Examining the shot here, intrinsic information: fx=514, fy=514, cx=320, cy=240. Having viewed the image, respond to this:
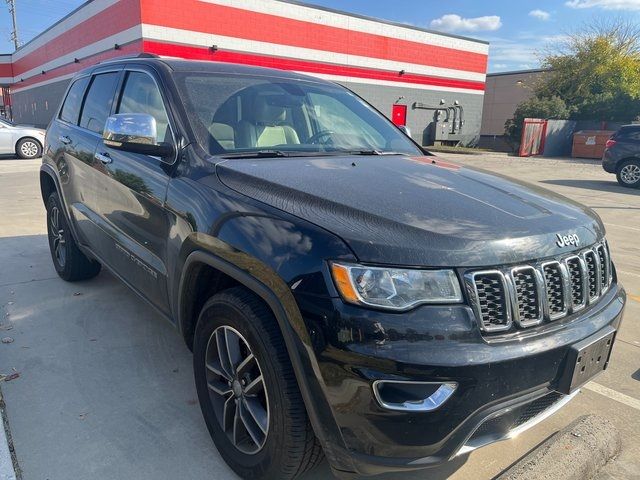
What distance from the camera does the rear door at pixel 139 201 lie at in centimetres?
279

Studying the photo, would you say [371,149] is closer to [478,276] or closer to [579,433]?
[478,276]

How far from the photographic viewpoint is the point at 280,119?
322 centimetres

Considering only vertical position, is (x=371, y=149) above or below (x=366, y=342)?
above

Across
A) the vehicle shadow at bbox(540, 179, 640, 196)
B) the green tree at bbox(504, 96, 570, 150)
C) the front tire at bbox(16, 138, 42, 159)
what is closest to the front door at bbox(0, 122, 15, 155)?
the front tire at bbox(16, 138, 42, 159)

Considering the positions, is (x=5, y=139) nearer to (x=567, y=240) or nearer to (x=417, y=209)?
(x=417, y=209)

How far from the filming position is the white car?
16.4 metres

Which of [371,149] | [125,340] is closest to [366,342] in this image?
[371,149]

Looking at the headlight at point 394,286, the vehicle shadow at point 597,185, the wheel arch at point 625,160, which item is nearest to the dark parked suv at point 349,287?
the headlight at point 394,286

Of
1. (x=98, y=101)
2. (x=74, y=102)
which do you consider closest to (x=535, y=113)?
(x=74, y=102)

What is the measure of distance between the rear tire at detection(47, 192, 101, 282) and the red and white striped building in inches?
676

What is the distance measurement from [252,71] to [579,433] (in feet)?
9.38

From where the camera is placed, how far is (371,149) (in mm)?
3285

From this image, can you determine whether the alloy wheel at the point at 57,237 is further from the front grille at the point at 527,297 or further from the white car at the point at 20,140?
the white car at the point at 20,140

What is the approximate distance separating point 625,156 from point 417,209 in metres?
13.8
